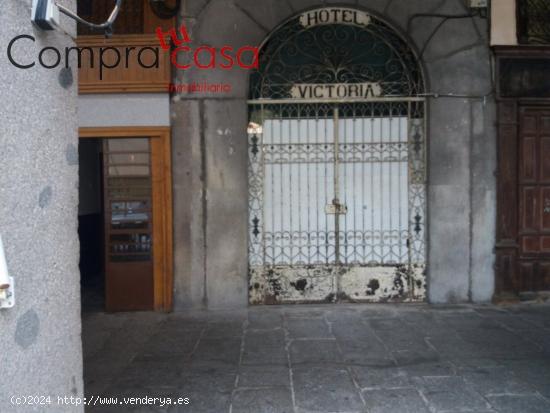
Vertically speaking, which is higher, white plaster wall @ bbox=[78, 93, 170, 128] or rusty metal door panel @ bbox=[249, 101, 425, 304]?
Result: white plaster wall @ bbox=[78, 93, 170, 128]

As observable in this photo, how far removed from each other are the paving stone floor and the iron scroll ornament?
10.5ft

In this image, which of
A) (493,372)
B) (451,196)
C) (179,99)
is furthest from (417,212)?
(179,99)

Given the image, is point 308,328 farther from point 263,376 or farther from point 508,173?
point 508,173

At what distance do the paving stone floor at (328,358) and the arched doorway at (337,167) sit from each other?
1.55ft

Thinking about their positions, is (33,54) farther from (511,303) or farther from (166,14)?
(511,303)

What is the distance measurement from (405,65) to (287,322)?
4.00 m

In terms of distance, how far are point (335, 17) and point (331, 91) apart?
1.06 meters

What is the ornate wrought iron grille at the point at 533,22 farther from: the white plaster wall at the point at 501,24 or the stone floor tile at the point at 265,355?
the stone floor tile at the point at 265,355

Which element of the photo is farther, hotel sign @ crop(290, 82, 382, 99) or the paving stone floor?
hotel sign @ crop(290, 82, 382, 99)

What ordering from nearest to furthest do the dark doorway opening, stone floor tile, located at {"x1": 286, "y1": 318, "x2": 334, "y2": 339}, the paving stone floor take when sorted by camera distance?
the paving stone floor → stone floor tile, located at {"x1": 286, "y1": 318, "x2": 334, "y2": 339} → the dark doorway opening

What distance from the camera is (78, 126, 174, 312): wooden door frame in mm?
7426

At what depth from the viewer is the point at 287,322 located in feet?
22.6

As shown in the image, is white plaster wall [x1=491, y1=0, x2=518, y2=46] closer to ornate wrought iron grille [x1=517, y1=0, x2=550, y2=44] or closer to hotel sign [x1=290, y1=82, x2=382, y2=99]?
ornate wrought iron grille [x1=517, y1=0, x2=550, y2=44]

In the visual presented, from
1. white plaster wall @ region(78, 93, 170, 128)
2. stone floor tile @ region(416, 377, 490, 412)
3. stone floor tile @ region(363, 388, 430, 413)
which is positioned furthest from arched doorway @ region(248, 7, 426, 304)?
stone floor tile @ region(363, 388, 430, 413)
